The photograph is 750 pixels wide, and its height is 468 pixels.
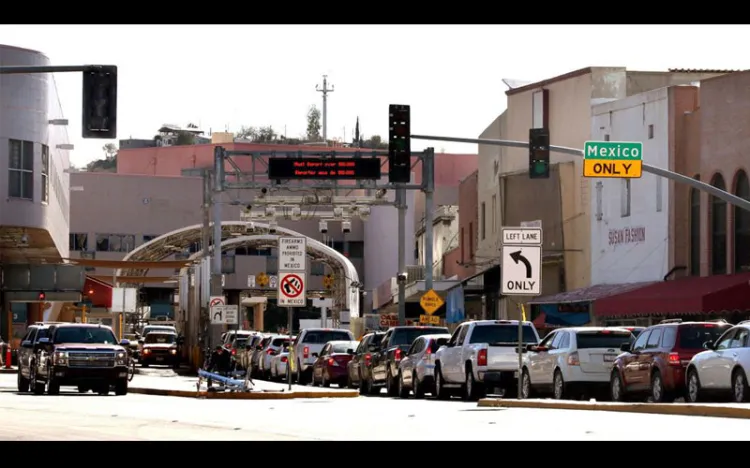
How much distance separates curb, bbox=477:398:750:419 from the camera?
23.7m

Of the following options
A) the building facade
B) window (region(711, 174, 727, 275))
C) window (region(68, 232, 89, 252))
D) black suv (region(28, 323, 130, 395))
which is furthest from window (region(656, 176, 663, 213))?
window (region(68, 232, 89, 252))

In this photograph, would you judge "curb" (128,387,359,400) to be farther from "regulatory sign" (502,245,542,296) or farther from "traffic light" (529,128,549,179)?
"regulatory sign" (502,245,542,296)

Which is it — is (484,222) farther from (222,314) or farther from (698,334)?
(698,334)

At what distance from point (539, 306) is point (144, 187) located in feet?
182

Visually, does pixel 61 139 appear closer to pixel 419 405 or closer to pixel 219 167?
pixel 219 167

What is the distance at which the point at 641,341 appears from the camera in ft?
103

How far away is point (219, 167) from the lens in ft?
187

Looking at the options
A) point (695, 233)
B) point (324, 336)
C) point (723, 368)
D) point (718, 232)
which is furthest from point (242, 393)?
point (695, 233)

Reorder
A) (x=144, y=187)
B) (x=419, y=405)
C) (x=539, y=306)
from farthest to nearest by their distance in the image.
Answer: (x=144, y=187), (x=539, y=306), (x=419, y=405)

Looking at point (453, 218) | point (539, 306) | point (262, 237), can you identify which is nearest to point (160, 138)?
point (453, 218)

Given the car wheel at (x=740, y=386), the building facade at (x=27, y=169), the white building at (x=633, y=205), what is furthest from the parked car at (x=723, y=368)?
the building facade at (x=27, y=169)

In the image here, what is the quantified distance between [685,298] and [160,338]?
26.6 meters

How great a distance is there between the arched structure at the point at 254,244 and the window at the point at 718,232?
25.0 metres
